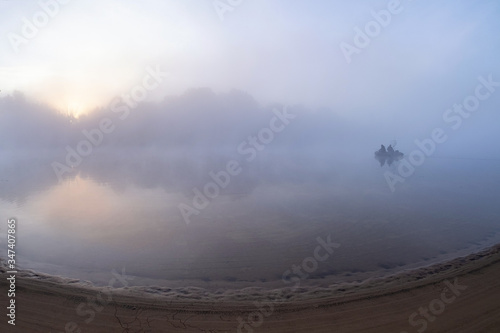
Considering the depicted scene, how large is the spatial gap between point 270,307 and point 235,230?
832cm

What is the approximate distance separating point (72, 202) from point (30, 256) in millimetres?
11664
